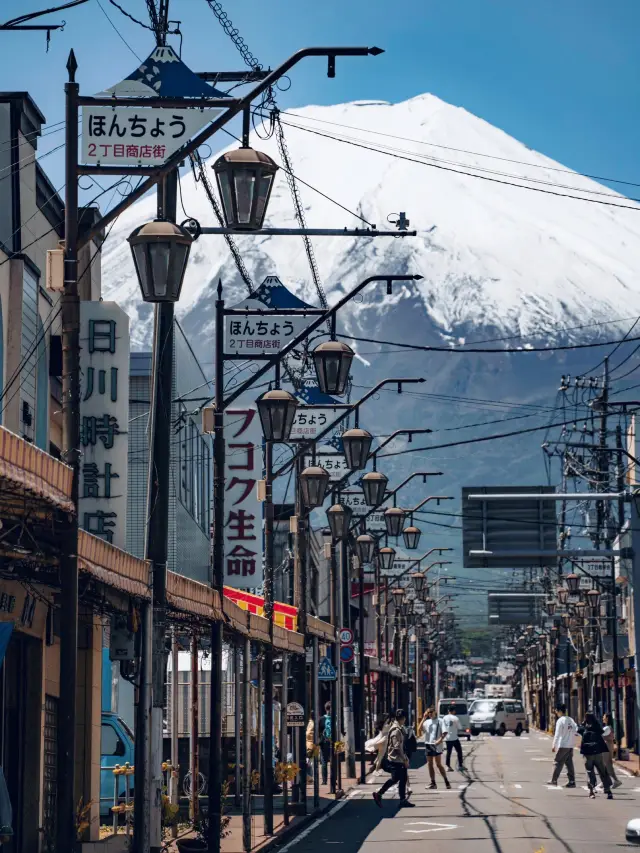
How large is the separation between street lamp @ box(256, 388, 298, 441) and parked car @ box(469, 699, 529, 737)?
83872 mm

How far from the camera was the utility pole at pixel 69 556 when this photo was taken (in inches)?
482

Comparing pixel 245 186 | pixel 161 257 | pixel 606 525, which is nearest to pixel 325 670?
pixel 245 186

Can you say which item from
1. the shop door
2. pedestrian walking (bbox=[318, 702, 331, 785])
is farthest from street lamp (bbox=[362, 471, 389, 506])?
pedestrian walking (bbox=[318, 702, 331, 785])

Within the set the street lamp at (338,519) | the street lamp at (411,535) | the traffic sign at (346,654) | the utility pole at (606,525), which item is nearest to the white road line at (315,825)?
the traffic sign at (346,654)

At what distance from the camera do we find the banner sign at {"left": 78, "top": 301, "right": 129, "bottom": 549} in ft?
76.7

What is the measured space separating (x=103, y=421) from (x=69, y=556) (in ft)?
36.4

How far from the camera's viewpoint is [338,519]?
1356 inches

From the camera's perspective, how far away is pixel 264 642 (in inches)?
1021

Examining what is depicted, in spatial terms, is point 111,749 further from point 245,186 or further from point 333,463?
point 245,186

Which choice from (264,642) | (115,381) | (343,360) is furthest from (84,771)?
(343,360)

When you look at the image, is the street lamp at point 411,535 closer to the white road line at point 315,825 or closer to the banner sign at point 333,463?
the banner sign at point 333,463

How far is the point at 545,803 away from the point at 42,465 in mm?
22170

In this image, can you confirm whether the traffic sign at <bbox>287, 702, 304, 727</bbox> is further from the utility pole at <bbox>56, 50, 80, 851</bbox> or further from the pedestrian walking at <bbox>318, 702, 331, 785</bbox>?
the utility pole at <bbox>56, 50, 80, 851</bbox>

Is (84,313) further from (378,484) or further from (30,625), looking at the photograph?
(378,484)
